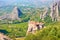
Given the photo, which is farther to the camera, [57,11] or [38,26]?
[57,11]

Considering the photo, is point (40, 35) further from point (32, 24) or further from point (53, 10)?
point (53, 10)

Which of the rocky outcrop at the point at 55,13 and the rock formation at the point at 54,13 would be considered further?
the rock formation at the point at 54,13

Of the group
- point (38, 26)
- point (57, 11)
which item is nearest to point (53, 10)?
point (57, 11)

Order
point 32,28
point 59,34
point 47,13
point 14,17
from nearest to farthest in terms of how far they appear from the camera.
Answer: point 59,34, point 32,28, point 47,13, point 14,17

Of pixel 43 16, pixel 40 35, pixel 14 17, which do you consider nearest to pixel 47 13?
pixel 43 16

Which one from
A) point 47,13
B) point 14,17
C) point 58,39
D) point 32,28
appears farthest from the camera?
point 14,17

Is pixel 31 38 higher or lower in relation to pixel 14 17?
higher

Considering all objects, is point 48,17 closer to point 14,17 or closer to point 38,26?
point 14,17

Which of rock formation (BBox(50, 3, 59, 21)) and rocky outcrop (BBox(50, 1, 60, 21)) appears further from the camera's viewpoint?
rock formation (BBox(50, 3, 59, 21))

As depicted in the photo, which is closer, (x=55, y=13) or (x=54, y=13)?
(x=55, y=13)
